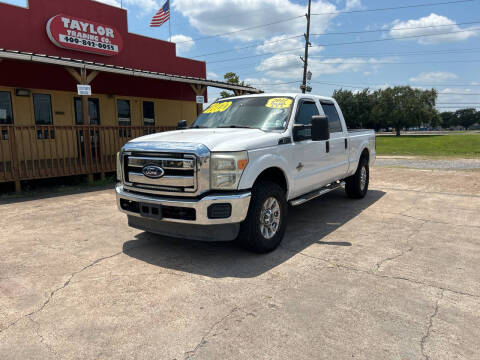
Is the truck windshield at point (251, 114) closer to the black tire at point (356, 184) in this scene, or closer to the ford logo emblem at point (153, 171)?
the ford logo emblem at point (153, 171)

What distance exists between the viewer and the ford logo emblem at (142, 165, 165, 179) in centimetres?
383

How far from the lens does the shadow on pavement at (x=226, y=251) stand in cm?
373

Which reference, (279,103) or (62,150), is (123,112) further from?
(279,103)

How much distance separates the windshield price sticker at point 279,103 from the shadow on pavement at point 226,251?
1810 millimetres

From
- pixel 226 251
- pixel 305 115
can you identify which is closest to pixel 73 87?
pixel 305 115

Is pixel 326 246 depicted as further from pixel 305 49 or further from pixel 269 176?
pixel 305 49

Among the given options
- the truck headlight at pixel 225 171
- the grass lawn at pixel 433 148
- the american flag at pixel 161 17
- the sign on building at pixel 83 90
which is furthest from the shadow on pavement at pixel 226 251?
the grass lawn at pixel 433 148

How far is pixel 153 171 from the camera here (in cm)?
388

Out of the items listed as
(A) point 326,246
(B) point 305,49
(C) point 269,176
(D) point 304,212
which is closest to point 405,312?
(A) point 326,246

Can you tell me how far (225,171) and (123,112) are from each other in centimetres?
1185

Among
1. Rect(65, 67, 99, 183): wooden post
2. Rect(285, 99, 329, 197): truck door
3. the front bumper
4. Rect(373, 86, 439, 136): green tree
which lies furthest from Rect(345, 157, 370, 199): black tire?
Rect(373, 86, 439, 136): green tree

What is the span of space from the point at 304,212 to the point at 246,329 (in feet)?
12.6

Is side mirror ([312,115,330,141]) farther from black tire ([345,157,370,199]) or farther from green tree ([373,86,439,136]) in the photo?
green tree ([373,86,439,136])

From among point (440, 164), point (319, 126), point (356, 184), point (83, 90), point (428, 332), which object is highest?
point (83, 90)
